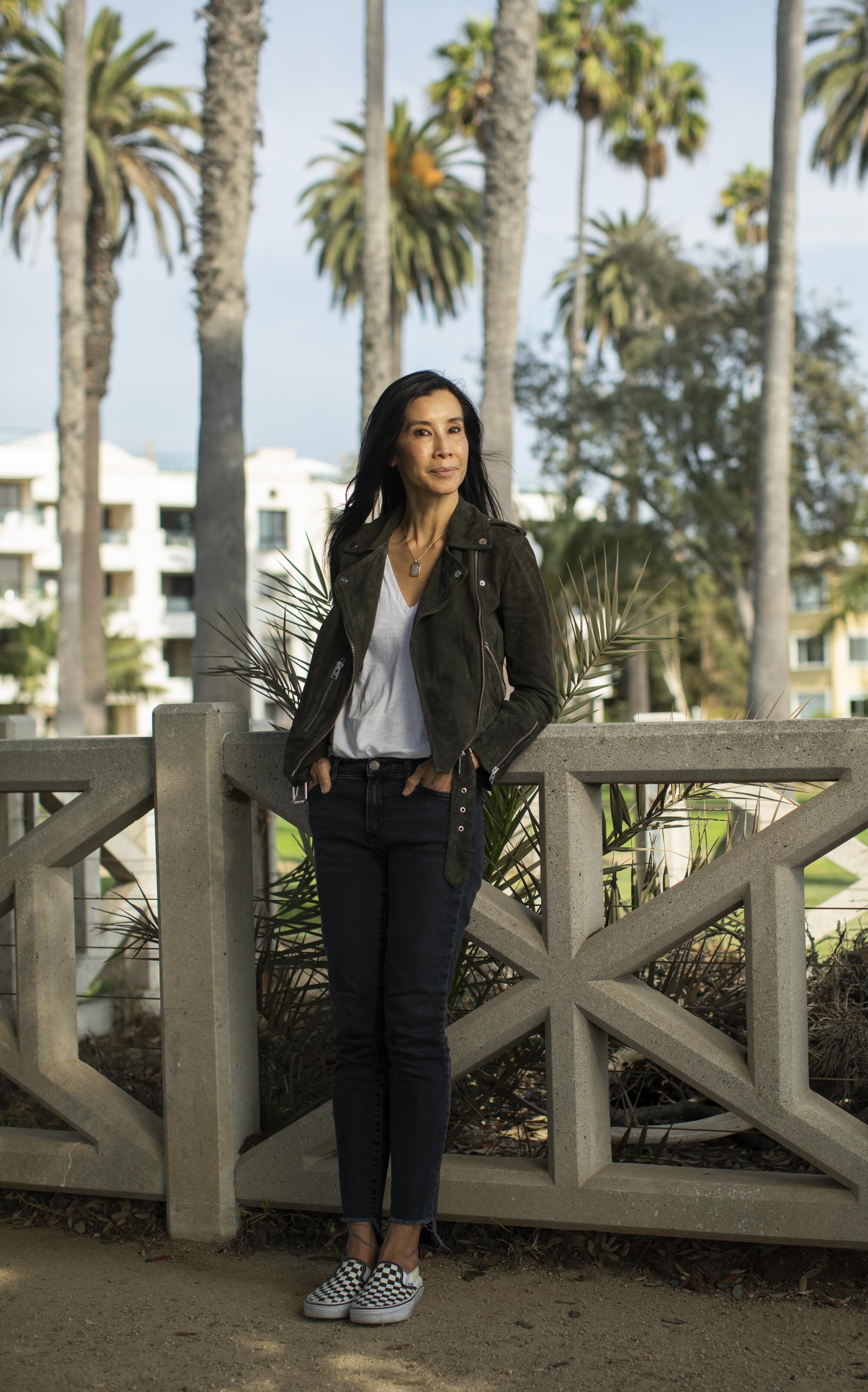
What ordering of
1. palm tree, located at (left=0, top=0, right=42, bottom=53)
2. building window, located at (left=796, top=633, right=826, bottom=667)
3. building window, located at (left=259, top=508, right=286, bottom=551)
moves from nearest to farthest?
palm tree, located at (left=0, top=0, right=42, bottom=53), building window, located at (left=259, top=508, right=286, bottom=551), building window, located at (left=796, top=633, right=826, bottom=667)

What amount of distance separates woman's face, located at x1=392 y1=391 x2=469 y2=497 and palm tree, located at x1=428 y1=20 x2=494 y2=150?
38.3 meters

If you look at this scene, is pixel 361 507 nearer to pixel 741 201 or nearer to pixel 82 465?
pixel 82 465

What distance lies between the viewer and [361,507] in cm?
324

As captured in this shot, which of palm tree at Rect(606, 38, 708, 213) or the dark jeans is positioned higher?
palm tree at Rect(606, 38, 708, 213)

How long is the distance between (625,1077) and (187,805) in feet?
4.99

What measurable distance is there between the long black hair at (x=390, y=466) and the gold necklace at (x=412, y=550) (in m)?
0.16

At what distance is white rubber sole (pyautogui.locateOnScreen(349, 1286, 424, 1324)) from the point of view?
9.11 feet

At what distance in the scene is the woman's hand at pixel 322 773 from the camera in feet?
9.55

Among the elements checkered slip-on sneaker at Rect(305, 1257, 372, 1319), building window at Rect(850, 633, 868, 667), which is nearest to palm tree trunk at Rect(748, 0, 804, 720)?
checkered slip-on sneaker at Rect(305, 1257, 372, 1319)

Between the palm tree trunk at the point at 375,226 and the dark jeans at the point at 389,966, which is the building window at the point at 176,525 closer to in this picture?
the palm tree trunk at the point at 375,226

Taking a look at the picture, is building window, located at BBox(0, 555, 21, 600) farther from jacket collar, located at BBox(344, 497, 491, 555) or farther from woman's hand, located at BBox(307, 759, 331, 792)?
woman's hand, located at BBox(307, 759, 331, 792)

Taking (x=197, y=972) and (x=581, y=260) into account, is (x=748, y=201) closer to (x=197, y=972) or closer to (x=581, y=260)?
(x=581, y=260)

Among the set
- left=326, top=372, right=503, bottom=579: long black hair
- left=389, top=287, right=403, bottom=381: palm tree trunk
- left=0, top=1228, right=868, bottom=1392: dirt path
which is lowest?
left=0, top=1228, right=868, bottom=1392: dirt path

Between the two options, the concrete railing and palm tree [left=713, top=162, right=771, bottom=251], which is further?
palm tree [left=713, top=162, right=771, bottom=251]
